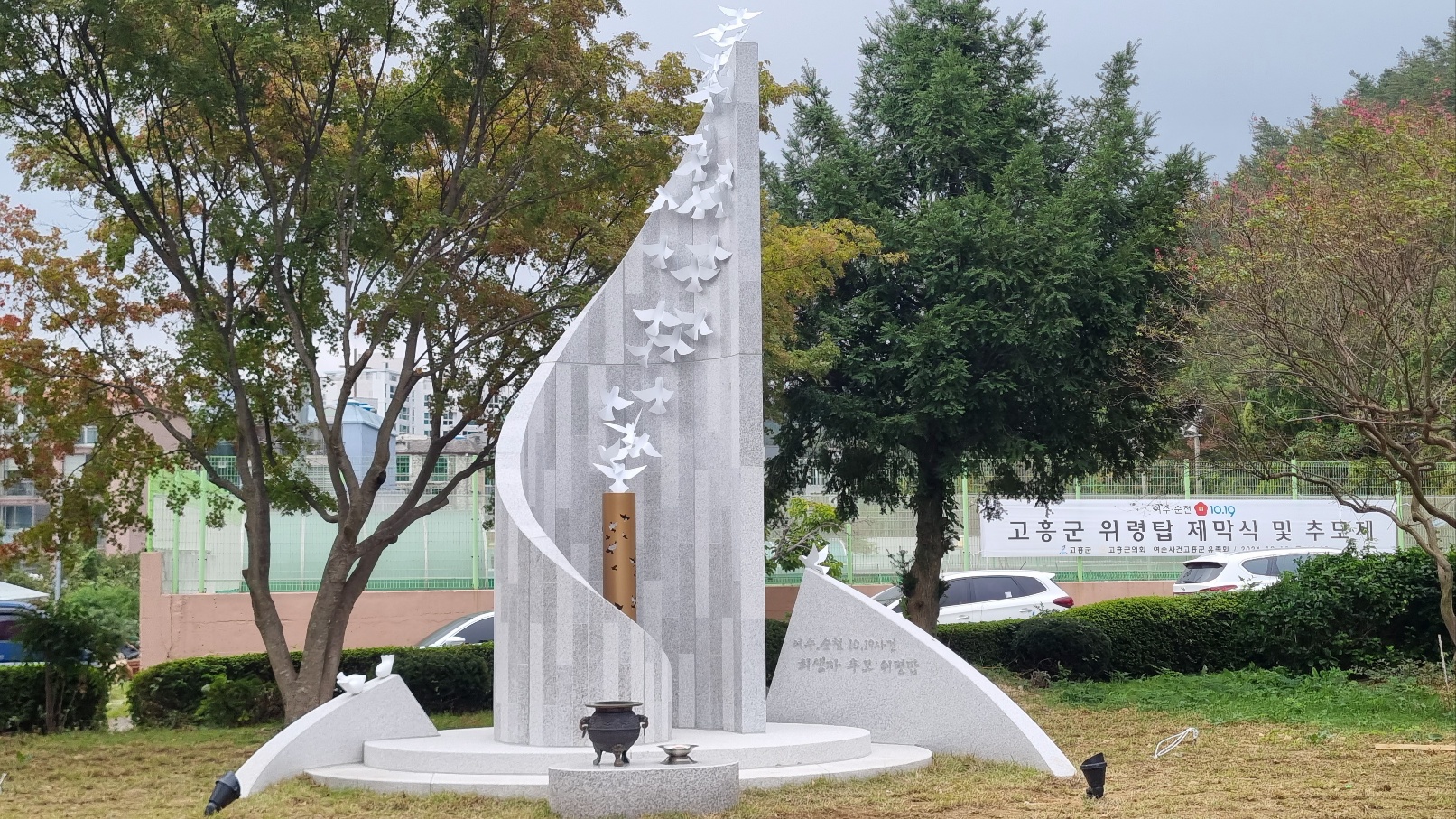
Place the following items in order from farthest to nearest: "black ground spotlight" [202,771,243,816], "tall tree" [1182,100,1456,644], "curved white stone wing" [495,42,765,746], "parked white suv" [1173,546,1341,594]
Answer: "parked white suv" [1173,546,1341,594] < "tall tree" [1182,100,1456,644] < "curved white stone wing" [495,42,765,746] < "black ground spotlight" [202,771,243,816]

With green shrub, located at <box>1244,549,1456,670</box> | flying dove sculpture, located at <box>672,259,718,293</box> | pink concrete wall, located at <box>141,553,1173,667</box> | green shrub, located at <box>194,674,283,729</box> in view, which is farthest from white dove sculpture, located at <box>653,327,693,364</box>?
green shrub, located at <box>1244,549,1456,670</box>

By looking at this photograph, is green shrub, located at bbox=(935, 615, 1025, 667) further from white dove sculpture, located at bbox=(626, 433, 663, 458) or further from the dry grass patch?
white dove sculpture, located at bbox=(626, 433, 663, 458)

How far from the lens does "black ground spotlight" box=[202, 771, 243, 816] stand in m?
9.04

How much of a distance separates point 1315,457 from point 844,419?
9537 millimetres

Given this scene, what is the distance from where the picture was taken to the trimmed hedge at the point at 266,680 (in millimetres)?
15188

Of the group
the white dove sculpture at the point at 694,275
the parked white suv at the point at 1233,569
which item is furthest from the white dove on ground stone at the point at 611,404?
the parked white suv at the point at 1233,569

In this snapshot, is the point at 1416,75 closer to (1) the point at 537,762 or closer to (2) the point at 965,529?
(2) the point at 965,529

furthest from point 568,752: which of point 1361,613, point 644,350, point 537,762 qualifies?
point 1361,613

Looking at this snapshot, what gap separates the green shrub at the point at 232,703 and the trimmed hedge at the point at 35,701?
3.46 feet

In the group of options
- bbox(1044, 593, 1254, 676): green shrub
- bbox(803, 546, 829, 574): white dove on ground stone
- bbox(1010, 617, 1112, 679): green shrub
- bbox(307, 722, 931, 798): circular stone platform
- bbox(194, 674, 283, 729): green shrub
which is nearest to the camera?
bbox(307, 722, 931, 798): circular stone platform

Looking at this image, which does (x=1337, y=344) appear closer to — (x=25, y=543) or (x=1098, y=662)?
(x=1098, y=662)

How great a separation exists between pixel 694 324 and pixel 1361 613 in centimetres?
916

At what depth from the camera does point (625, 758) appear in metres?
8.60

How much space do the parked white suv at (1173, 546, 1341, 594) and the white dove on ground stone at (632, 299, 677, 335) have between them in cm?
1252
